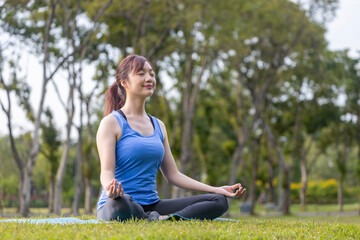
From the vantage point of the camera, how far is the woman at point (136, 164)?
438 centimetres

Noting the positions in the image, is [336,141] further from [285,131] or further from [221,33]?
[221,33]

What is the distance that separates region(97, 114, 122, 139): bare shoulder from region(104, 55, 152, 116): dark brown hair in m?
0.53

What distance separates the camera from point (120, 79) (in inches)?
Result: 197

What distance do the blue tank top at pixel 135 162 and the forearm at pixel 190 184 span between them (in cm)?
43

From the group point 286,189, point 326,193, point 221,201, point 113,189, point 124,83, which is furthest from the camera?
point 326,193

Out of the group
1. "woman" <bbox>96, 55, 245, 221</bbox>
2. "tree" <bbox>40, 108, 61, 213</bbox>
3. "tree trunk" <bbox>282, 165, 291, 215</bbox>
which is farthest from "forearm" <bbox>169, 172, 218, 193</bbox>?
"tree" <bbox>40, 108, 61, 213</bbox>

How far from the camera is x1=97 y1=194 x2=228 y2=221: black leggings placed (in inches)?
168

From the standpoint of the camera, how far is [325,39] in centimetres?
2372

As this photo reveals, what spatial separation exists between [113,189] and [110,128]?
0.75m

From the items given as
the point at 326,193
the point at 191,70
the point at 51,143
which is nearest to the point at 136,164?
the point at 191,70

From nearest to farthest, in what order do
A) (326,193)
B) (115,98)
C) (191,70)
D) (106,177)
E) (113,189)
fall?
(113,189) → (106,177) → (115,98) → (191,70) → (326,193)

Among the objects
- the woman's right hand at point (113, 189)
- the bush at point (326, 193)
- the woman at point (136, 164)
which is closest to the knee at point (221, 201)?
the woman at point (136, 164)

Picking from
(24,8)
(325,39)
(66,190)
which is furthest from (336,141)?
(24,8)

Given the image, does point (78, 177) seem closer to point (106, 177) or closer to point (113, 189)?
point (106, 177)
